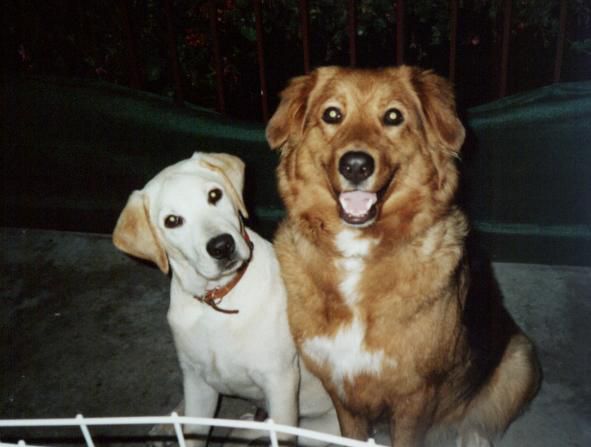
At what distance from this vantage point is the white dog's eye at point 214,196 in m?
2.25

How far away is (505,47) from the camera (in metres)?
3.48

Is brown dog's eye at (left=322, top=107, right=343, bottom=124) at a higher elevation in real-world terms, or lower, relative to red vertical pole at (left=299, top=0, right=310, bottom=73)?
lower

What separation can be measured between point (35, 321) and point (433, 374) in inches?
107

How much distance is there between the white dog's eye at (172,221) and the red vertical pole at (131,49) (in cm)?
215

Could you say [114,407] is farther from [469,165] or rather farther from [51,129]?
[469,165]

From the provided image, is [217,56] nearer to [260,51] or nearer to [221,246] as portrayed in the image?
[260,51]

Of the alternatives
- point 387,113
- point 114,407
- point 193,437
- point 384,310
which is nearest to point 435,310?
point 384,310

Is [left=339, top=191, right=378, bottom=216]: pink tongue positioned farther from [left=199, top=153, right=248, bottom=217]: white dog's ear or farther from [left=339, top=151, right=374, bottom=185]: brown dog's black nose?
[left=199, top=153, right=248, bottom=217]: white dog's ear

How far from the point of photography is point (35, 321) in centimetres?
378

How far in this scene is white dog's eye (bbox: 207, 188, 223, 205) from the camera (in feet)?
7.38

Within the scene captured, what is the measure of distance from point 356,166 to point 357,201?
0.20 m

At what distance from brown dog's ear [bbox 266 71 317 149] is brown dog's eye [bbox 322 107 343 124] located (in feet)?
0.42

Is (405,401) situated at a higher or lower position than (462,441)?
higher

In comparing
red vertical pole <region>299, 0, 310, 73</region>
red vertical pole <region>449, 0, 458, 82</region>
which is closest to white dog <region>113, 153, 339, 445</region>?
red vertical pole <region>299, 0, 310, 73</region>
